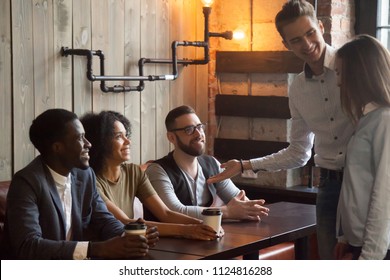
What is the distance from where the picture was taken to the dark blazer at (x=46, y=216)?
2.34 m

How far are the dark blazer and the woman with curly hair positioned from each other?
23 cm

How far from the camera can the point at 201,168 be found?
3.46 meters

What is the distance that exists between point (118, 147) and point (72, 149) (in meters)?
0.52

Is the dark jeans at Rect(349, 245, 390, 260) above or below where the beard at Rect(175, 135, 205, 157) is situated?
below

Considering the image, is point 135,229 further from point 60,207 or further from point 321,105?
point 321,105

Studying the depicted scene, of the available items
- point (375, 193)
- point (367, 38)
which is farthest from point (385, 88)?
point (375, 193)

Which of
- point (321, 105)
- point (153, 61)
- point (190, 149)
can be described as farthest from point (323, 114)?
point (153, 61)

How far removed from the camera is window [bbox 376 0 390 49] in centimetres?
421

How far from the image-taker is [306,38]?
265 centimetres

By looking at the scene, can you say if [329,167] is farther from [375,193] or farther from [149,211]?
[149,211]

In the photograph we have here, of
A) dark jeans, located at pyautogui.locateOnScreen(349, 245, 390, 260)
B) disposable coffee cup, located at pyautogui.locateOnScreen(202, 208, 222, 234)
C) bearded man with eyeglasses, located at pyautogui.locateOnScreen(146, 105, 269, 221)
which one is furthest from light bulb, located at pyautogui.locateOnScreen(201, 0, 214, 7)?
dark jeans, located at pyautogui.locateOnScreen(349, 245, 390, 260)

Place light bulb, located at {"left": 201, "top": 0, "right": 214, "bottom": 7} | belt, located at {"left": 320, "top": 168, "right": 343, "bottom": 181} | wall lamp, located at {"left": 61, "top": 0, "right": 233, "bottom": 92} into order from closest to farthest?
belt, located at {"left": 320, "top": 168, "right": 343, "bottom": 181} → wall lamp, located at {"left": 61, "top": 0, "right": 233, "bottom": 92} → light bulb, located at {"left": 201, "top": 0, "right": 214, "bottom": 7}

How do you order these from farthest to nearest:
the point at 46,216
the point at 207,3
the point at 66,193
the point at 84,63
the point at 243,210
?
1. the point at 207,3
2. the point at 84,63
3. the point at 243,210
4. the point at 66,193
5. the point at 46,216

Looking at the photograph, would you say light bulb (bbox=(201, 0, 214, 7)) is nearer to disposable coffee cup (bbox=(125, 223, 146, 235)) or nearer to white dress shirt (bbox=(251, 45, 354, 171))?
white dress shirt (bbox=(251, 45, 354, 171))
